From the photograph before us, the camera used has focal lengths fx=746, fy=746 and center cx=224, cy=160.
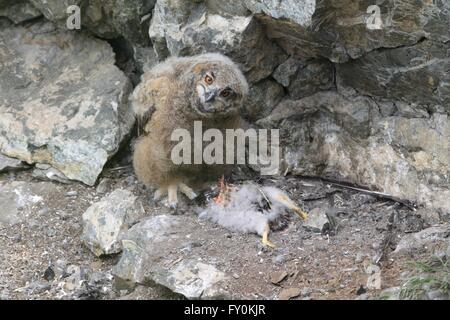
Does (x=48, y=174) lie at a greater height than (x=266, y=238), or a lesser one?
greater

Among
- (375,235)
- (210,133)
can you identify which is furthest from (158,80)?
(375,235)

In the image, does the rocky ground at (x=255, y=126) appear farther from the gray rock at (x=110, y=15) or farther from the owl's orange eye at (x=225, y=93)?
the owl's orange eye at (x=225, y=93)

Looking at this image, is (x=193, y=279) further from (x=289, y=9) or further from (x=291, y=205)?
(x=289, y=9)

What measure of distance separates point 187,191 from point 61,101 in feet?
5.12

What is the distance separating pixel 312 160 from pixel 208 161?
38.3 inches

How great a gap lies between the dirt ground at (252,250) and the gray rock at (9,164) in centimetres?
9

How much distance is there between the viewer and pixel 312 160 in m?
6.82

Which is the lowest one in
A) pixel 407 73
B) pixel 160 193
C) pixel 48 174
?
pixel 160 193

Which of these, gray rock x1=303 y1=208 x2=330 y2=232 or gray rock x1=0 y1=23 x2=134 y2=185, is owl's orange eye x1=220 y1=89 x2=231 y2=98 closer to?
gray rock x1=303 y1=208 x2=330 y2=232

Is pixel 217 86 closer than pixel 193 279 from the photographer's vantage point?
No

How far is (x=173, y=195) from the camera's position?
6.66 metres

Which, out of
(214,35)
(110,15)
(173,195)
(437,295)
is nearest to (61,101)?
(110,15)

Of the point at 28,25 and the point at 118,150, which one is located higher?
the point at 28,25

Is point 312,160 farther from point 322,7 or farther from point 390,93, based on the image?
point 322,7
